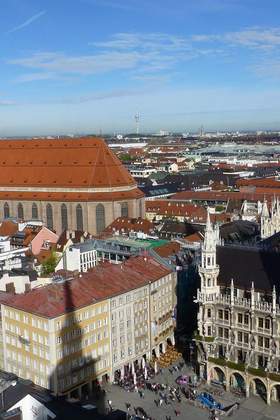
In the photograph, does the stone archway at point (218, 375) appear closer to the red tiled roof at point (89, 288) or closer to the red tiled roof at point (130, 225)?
the red tiled roof at point (89, 288)

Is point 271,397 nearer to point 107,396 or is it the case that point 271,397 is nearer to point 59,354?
point 107,396

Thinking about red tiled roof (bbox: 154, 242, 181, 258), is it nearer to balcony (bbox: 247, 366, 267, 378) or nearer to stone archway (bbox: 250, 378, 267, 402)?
balcony (bbox: 247, 366, 267, 378)

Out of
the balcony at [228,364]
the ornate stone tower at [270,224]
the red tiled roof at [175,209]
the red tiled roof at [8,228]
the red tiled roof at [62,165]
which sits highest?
the red tiled roof at [62,165]

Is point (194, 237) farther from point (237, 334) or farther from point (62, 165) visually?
point (62, 165)

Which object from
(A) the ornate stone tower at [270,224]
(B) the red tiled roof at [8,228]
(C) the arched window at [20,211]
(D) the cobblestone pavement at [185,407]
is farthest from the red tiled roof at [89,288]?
(C) the arched window at [20,211]

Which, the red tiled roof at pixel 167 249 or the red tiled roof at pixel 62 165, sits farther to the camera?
the red tiled roof at pixel 62 165

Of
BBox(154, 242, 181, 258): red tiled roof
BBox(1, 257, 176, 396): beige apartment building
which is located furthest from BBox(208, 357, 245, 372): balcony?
BBox(154, 242, 181, 258): red tiled roof
